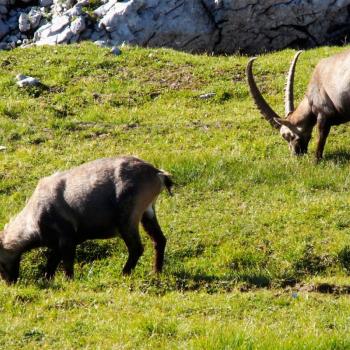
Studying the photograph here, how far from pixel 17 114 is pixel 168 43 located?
657 centimetres

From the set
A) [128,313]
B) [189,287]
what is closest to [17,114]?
[189,287]

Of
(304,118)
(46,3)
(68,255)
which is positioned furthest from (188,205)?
(46,3)

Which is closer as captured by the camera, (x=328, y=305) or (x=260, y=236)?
(x=328, y=305)

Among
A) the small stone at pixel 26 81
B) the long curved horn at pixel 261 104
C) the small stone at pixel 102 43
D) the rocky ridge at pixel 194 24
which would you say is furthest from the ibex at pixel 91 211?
the rocky ridge at pixel 194 24

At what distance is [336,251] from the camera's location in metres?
9.96

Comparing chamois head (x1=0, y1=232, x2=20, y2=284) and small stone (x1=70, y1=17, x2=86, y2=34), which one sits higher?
small stone (x1=70, y1=17, x2=86, y2=34)

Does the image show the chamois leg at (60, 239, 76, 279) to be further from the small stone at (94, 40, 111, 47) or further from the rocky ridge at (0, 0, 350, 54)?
the rocky ridge at (0, 0, 350, 54)

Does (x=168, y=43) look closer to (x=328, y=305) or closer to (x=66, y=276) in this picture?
(x=66, y=276)

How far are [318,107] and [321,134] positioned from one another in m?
0.53

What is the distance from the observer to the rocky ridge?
2028 cm

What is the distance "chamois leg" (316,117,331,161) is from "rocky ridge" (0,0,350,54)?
274 inches

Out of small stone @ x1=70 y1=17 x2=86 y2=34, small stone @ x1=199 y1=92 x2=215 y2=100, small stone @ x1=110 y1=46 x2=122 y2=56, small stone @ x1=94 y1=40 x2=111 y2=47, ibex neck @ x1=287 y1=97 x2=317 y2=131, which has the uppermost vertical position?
small stone @ x1=70 y1=17 x2=86 y2=34

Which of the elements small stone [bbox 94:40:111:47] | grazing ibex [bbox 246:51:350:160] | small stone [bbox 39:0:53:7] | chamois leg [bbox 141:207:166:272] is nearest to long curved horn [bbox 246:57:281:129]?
grazing ibex [bbox 246:51:350:160]

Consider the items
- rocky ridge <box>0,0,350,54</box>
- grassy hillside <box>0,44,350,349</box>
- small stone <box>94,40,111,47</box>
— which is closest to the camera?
grassy hillside <box>0,44,350,349</box>
